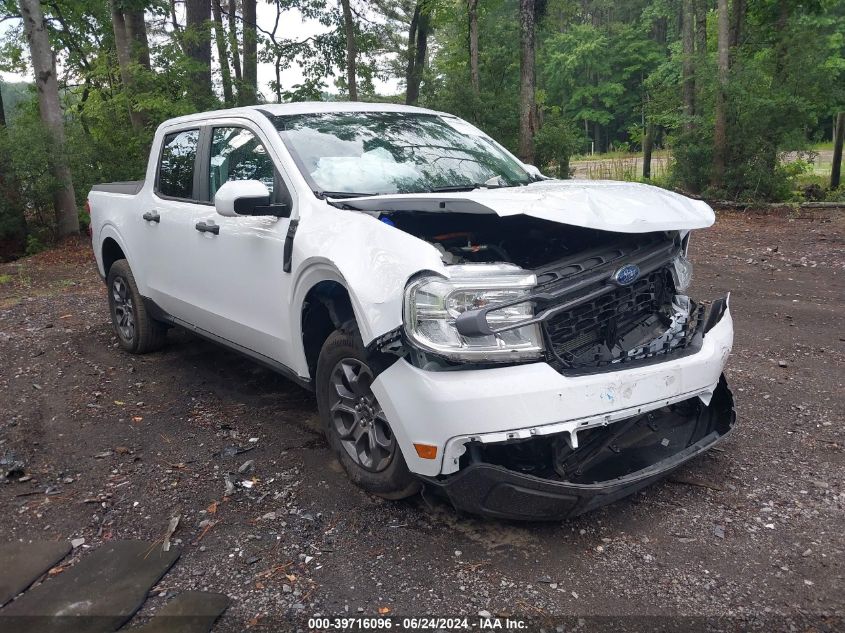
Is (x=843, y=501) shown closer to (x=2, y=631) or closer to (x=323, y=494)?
(x=323, y=494)

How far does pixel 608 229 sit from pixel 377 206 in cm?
107

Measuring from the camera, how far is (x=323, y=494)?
364 cm

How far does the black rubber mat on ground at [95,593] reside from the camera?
274cm

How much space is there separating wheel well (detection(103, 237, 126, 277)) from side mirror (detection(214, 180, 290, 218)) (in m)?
3.02

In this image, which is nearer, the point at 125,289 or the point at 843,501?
the point at 843,501

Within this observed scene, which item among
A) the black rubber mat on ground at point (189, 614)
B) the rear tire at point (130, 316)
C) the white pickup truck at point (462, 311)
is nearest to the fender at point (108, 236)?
the rear tire at point (130, 316)

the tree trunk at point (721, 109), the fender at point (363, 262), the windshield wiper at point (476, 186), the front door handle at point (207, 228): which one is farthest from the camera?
the tree trunk at point (721, 109)

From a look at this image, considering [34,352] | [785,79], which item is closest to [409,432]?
[34,352]

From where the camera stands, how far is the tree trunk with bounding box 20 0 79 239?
12.4m

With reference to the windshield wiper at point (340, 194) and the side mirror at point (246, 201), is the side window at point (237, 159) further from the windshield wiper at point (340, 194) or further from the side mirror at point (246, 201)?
the windshield wiper at point (340, 194)

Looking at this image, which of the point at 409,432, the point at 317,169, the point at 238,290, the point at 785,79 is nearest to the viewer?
the point at 409,432

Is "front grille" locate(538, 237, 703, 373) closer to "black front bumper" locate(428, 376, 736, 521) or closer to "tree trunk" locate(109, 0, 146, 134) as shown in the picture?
"black front bumper" locate(428, 376, 736, 521)

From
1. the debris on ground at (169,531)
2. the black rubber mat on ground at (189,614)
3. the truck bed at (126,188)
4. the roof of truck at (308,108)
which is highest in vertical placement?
the roof of truck at (308,108)

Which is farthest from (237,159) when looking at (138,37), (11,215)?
(138,37)
